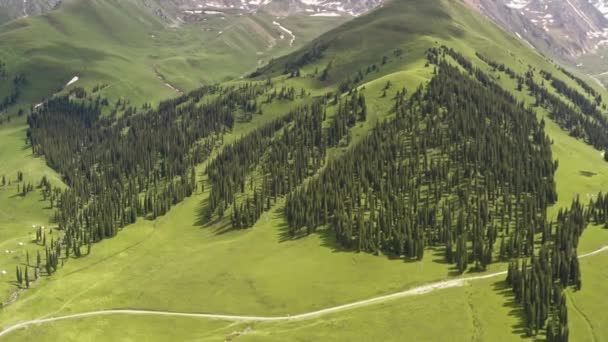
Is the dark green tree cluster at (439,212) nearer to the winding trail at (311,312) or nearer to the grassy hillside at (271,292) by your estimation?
the grassy hillside at (271,292)

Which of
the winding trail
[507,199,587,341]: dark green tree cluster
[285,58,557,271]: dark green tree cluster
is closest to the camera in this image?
[507,199,587,341]: dark green tree cluster

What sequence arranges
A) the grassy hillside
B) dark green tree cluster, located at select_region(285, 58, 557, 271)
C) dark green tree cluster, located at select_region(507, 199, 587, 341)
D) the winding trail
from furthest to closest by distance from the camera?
dark green tree cluster, located at select_region(285, 58, 557, 271)
the winding trail
the grassy hillside
dark green tree cluster, located at select_region(507, 199, 587, 341)

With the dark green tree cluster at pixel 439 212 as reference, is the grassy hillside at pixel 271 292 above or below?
below

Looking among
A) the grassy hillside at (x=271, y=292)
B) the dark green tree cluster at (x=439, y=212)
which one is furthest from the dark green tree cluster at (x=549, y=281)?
the dark green tree cluster at (x=439, y=212)

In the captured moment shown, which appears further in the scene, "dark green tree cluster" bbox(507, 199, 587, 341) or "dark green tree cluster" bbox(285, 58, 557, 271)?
"dark green tree cluster" bbox(285, 58, 557, 271)

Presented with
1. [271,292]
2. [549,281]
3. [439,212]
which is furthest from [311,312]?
[439,212]

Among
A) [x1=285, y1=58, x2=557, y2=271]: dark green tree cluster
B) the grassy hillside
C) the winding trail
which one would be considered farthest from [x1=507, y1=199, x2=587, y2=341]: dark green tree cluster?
the winding trail

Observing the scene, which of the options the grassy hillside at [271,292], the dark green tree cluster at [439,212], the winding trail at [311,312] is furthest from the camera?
the dark green tree cluster at [439,212]

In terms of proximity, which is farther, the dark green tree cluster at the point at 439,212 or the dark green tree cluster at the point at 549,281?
the dark green tree cluster at the point at 439,212

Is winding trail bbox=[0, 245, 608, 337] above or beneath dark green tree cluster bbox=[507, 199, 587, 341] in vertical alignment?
beneath

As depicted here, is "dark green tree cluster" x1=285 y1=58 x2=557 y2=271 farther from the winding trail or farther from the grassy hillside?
the winding trail

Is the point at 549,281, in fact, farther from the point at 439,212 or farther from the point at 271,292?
the point at 271,292

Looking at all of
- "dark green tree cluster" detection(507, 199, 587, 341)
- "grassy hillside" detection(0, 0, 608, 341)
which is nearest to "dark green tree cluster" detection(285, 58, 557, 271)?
"grassy hillside" detection(0, 0, 608, 341)
